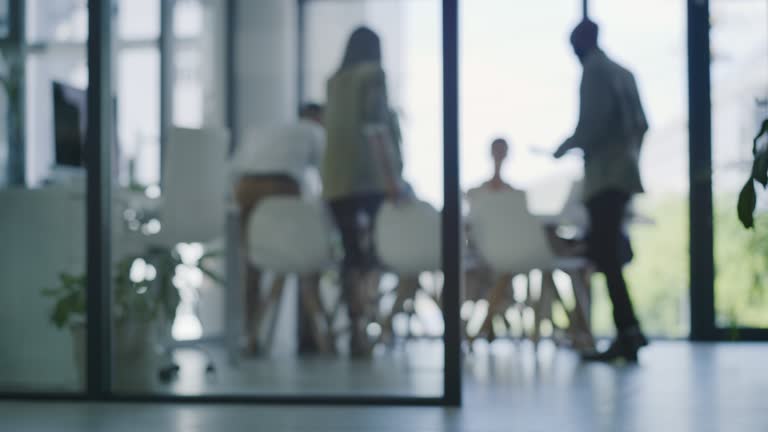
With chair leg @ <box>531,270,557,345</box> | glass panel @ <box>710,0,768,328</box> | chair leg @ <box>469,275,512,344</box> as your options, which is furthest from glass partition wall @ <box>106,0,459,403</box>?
glass panel @ <box>710,0,768,328</box>

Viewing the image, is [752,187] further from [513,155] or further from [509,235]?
[513,155]

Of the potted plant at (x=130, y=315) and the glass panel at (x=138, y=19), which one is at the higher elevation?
the glass panel at (x=138, y=19)

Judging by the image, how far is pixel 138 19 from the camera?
4.24 metres

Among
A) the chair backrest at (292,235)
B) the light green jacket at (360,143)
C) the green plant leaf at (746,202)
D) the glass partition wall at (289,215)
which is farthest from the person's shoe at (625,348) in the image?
the green plant leaf at (746,202)

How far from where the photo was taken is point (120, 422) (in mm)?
3404

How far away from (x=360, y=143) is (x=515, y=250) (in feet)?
6.68

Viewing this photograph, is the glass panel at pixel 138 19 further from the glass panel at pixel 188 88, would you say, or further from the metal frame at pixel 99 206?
the glass panel at pixel 188 88

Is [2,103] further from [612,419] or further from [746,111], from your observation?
[746,111]

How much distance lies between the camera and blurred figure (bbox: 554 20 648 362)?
509cm

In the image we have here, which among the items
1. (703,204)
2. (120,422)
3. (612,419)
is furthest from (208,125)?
(703,204)

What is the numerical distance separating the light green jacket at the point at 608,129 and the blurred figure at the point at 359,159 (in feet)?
5.19

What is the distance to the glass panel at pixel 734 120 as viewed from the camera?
6445mm

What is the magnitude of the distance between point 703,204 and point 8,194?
13.5 feet

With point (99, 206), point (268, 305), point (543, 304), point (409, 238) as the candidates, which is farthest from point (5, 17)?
point (543, 304)
